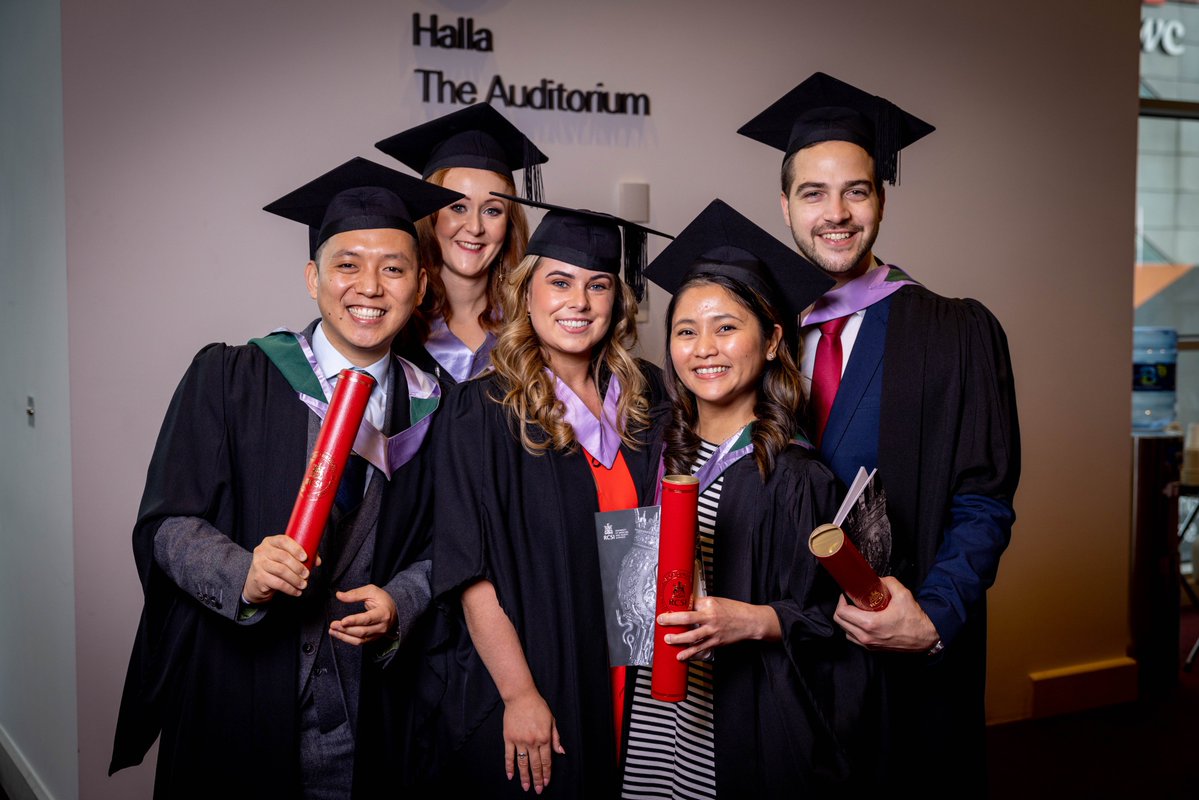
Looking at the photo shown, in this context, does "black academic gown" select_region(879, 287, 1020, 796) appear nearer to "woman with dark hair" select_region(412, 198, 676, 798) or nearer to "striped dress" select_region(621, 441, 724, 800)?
"striped dress" select_region(621, 441, 724, 800)

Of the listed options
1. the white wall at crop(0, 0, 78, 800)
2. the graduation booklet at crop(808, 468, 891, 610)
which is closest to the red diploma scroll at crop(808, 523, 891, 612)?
the graduation booklet at crop(808, 468, 891, 610)

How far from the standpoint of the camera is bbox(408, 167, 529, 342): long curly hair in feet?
8.72

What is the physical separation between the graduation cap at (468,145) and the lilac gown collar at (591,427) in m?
0.76

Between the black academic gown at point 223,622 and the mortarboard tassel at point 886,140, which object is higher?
the mortarboard tassel at point 886,140

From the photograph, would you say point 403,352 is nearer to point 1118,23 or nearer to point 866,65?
point 866,65

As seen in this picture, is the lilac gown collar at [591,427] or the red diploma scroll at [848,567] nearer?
the red diploma scroll at [848,567]

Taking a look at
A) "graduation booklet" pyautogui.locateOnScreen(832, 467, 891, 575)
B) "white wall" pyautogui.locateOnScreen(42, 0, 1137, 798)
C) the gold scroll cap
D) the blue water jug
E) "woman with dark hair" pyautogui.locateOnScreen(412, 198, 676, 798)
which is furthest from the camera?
the blue water jug

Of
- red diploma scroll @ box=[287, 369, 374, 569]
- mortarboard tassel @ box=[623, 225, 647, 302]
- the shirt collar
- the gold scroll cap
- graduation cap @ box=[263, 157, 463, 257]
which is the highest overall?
graduation cap @ box=[263, 157, 463, 257]

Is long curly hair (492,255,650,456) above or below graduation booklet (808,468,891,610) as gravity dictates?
above

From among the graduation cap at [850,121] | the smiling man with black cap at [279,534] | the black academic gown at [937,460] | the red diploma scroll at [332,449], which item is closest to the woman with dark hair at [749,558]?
the black academic gown at [937,460]

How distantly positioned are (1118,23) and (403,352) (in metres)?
3.92

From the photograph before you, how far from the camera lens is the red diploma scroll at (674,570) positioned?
1.67 meters

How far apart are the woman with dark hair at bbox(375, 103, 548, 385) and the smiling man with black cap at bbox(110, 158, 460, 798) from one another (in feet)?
1.46

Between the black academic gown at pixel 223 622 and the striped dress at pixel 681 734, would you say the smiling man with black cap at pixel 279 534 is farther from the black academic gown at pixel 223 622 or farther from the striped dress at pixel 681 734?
the striped dress at pixel 681 734
